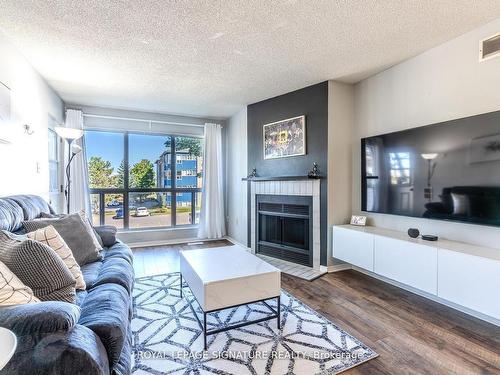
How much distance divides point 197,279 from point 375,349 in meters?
1.31

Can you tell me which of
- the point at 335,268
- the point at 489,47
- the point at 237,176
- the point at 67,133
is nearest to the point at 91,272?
the point at 67,133

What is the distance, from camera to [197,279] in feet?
6.45

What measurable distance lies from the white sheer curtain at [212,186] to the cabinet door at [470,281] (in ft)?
12.0

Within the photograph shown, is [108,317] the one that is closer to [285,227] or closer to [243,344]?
[243,344]

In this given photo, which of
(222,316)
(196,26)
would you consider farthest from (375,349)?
(196,26)

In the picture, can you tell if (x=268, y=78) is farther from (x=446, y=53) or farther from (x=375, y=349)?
(x=375, y=349)

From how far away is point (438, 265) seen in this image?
7.23 feet

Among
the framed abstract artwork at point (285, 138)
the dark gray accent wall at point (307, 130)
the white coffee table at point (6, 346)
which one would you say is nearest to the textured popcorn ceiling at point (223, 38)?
the dark gray accent wall at point (307, 130)

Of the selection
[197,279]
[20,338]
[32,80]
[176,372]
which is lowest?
[176,372]

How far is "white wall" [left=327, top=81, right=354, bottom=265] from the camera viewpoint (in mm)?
3344

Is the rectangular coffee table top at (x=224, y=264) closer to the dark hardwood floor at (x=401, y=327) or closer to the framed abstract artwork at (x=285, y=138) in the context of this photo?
the dark hardwood floor at (x=401, y=327)

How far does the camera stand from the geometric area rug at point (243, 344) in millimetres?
1631

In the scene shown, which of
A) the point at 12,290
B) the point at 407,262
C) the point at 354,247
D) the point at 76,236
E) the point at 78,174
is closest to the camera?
the point at 12,290

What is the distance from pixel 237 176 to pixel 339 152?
6.82 feet
